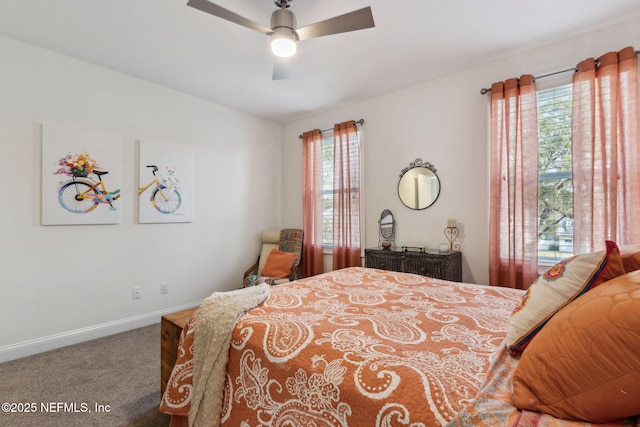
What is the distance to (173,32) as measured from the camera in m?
2.43

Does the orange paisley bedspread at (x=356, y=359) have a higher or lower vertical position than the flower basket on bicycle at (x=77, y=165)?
lower

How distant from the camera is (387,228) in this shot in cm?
367

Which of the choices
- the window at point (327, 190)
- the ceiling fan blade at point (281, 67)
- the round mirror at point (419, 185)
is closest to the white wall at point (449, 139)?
the round mirror at point (419, 185)

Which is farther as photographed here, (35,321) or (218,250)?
(218,250)

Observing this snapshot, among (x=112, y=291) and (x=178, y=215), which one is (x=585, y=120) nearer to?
(x=178, y=215)

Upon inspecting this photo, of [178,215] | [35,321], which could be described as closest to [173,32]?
[178,215]

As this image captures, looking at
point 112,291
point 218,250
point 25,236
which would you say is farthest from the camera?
point 218,250

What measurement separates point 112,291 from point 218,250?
49.7 inches

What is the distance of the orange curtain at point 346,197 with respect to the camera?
388 centimetres

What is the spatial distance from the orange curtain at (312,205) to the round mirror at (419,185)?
1.25 meters

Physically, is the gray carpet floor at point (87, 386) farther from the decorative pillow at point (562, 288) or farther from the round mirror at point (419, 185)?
the round mirror at point (419, 185)

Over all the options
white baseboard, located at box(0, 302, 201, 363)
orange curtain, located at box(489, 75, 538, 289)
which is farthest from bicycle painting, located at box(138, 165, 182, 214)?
orange curtain, located at box(489, 75, 538, 289)

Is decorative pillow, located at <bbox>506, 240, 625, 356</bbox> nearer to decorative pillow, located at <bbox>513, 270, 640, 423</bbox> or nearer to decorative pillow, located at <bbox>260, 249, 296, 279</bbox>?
decorative pillow, located at <bbox>513, 270, 640, 423</bbox>

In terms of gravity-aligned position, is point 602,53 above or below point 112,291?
above
